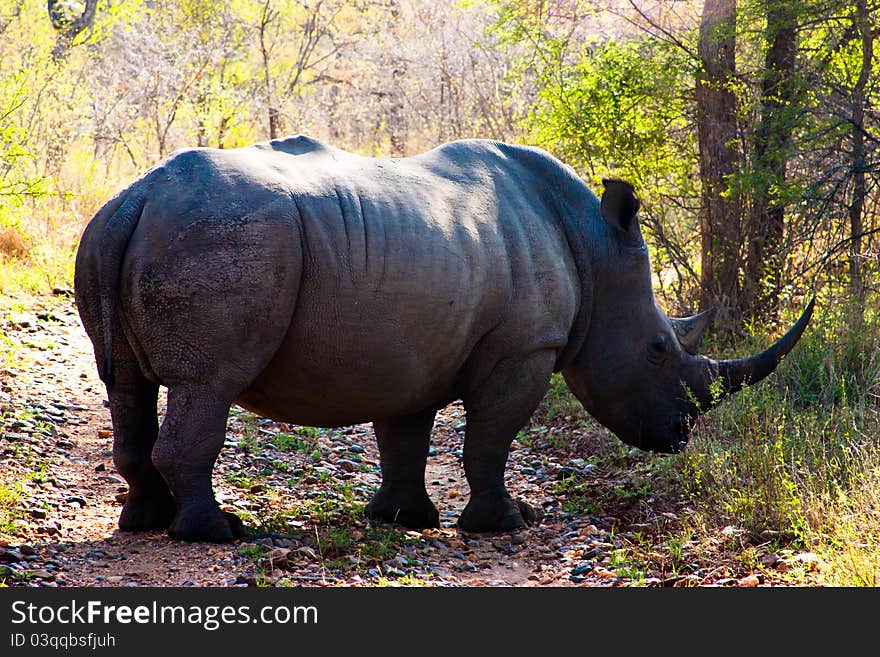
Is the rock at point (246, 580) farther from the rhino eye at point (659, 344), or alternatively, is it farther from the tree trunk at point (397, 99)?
the tree trunk at point (397, 99)

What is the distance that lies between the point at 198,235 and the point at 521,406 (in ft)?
7.14

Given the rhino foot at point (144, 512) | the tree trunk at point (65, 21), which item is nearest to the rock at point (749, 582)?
the rhino foot at point (144, 512)

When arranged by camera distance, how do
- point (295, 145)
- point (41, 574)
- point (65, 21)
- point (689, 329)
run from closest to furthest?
point (41, 574) → point (295, 145) → point (689, 329) → point (65, 21)

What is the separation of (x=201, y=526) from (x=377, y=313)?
1373mm

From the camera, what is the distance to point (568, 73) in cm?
1090

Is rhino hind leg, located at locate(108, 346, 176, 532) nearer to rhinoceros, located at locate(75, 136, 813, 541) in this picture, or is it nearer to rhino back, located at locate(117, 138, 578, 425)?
rhinoceros, located at locate(75, 136, 813, 541)

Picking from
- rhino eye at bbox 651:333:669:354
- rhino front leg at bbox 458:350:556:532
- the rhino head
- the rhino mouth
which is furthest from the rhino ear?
the rhino mouth

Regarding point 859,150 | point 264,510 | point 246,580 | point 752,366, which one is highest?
point 859,150

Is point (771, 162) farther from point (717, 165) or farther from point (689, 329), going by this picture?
point (689, 329)

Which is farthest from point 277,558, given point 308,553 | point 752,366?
point 752,366

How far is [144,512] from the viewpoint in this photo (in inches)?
220

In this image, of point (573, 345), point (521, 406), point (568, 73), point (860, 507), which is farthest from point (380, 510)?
point (568, 73)

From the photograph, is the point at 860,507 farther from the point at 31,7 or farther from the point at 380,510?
the point at 31,7

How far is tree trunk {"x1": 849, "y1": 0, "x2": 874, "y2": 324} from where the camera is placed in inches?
326
